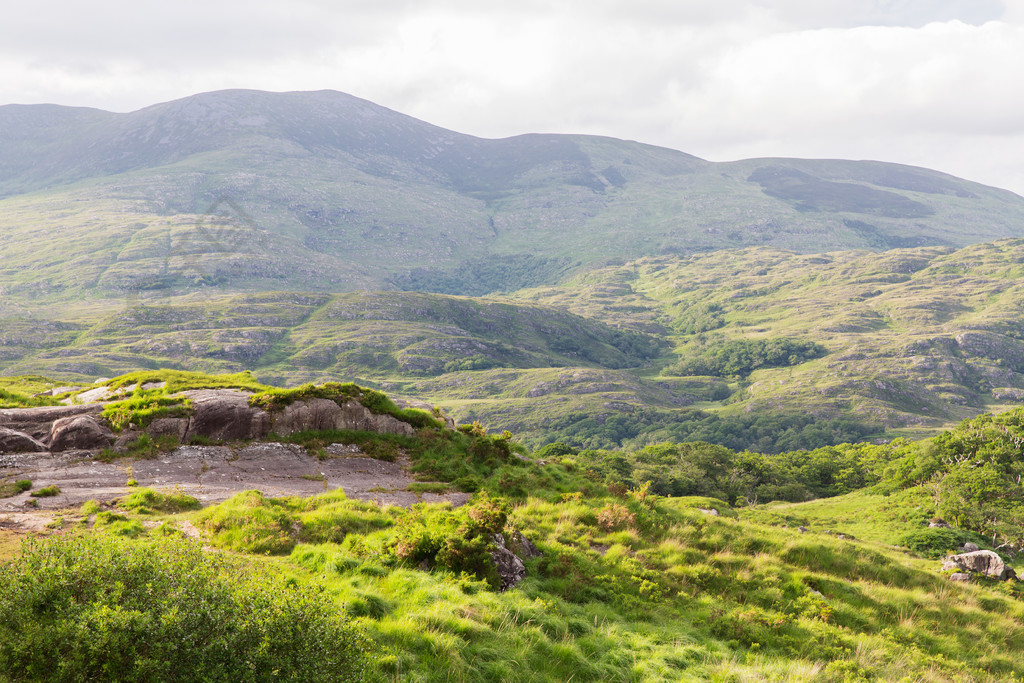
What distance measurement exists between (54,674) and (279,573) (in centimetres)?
566

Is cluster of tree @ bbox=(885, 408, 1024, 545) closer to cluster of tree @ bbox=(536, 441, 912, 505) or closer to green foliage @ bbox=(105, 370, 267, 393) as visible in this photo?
cluster of tree @ bbox=(536, 441, 912, 505)

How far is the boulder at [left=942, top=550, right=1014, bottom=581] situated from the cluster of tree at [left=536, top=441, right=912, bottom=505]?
66.8m

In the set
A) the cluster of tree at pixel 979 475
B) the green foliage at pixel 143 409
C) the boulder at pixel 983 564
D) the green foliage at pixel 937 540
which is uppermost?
the green foliage at pixel 143 409

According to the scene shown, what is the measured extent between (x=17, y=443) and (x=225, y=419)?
7885mm

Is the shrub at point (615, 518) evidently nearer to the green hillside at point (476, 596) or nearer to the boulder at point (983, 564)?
Answer: the green hillside at point (476, 596)

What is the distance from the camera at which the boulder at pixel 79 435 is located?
956 inches

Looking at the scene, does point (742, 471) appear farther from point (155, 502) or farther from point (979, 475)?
point (155, 502)

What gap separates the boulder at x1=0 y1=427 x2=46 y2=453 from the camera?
2331 cm

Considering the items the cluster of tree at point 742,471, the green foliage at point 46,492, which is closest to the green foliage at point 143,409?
the green foliage at point 46,492

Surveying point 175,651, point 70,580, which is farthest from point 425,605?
point 70,580

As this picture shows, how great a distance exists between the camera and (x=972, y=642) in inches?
674

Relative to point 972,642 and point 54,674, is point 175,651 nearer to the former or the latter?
point 54,674

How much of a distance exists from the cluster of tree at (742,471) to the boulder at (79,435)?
8157 cm

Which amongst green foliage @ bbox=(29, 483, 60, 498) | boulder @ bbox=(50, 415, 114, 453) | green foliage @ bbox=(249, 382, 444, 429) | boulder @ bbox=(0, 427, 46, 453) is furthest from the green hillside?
boulder @ bbox=(0, 427, 46, 453)
